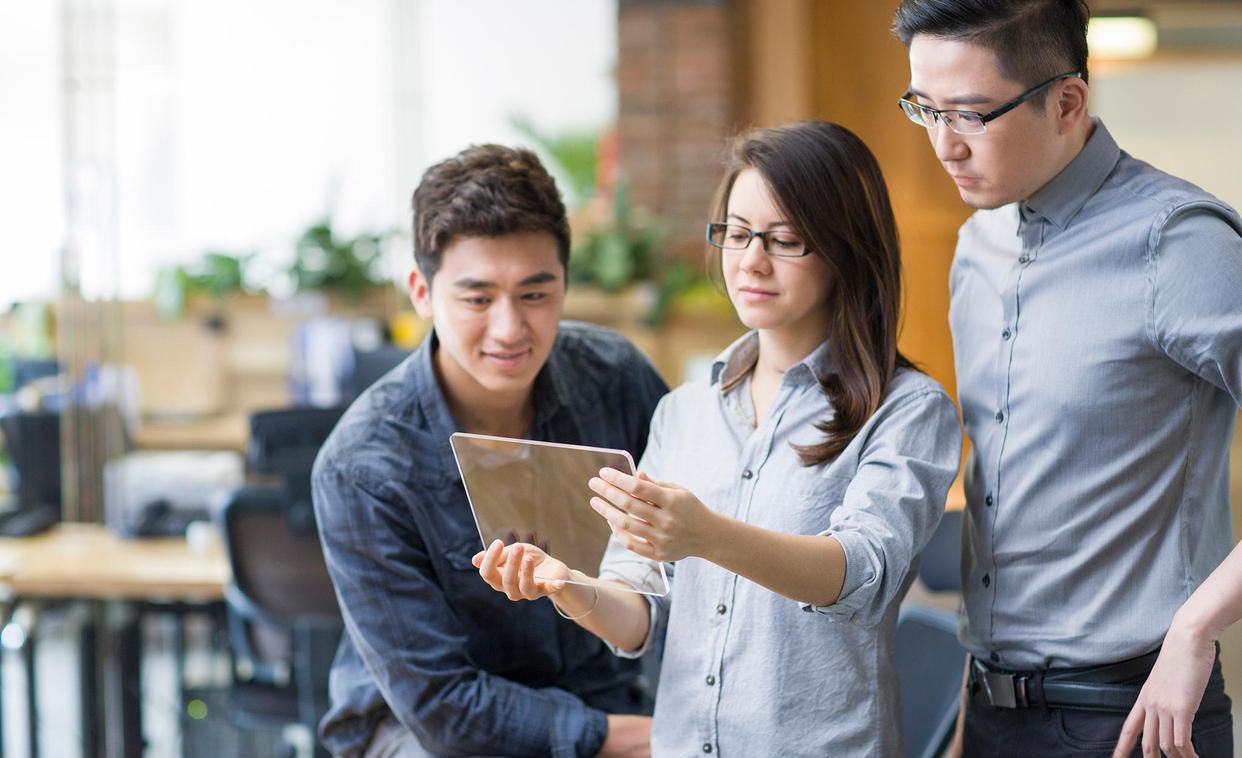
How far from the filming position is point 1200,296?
133 centimetres

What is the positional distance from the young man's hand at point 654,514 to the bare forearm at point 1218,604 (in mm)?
515

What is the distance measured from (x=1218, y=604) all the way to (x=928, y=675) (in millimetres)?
1021

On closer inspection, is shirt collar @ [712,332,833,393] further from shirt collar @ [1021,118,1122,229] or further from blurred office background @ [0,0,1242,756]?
blurred office background @ [0,0,1242,756]

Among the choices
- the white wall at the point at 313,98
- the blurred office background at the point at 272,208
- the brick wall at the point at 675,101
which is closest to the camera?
the blurred office background at the point at 272,208

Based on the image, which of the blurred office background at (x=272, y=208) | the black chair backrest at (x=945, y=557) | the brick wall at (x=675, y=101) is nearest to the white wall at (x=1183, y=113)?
the blurred office background at (x=272, y=208)

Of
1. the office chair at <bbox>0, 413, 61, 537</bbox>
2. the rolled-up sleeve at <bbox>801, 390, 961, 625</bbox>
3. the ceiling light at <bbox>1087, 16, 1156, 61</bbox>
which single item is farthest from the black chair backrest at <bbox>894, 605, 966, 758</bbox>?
the ceiling light at <bbox>1087, 16, 1156, 61</bbox>

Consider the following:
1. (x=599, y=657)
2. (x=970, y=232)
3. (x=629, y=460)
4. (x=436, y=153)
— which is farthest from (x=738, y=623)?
(x=436, y=153)

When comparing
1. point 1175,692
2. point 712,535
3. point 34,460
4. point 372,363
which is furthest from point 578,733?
point 34,460

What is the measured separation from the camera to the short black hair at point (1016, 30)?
4.42ft

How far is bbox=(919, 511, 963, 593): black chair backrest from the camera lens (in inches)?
108

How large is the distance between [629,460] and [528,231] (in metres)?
0.59

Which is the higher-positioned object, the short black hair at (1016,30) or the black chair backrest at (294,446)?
the short black hair at (1016,30)

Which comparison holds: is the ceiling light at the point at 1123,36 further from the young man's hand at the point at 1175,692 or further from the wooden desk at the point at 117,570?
the young man's hand at the point at 1175,692

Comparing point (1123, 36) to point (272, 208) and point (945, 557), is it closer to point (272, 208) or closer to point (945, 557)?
point (945, 557)
